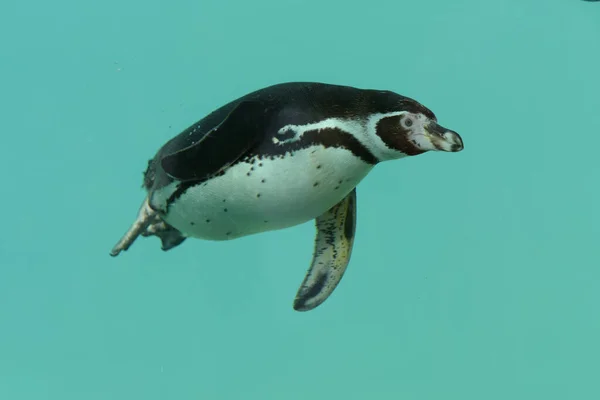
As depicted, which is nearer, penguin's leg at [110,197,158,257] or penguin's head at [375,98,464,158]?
penguin's head at [375,98,464,158]

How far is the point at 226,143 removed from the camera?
99.9 inches

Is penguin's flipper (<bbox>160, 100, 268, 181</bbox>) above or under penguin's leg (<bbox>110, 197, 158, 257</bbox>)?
above

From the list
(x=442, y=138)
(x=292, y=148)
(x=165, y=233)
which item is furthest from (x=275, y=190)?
(x=165, y=233)

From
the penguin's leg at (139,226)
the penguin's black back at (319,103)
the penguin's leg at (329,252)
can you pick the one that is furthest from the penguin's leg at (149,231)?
the penguin's leg at (329,252)

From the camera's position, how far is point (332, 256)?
328 cm

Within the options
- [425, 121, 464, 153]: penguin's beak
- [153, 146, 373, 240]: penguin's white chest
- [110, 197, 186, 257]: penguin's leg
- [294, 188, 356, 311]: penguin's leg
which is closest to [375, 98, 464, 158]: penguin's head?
[425, 121, 464, 153]: penguin's beak

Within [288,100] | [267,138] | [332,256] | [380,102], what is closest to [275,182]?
[267,138]

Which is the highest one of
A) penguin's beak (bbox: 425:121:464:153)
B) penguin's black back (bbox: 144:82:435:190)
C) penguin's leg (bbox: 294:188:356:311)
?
penguin's black back (bbox: 144:82:435:190)

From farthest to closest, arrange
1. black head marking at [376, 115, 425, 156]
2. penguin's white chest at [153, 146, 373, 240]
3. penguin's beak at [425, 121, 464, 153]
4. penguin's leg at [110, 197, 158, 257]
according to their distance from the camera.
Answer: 1. penguin's leg at [110, 197, 158, 257]
2. penguin's white chest at [153, 146, 373, 240]
3. black head marking at [376, 115, 425, 156]
4. penguin's beak at [425, 121, 464, 153]

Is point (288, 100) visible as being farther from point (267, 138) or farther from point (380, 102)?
point (380, 102)

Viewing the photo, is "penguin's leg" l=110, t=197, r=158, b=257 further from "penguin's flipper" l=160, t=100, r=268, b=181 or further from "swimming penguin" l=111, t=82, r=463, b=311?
"penguin's flipper" l=160, t=100, r=268, b=181

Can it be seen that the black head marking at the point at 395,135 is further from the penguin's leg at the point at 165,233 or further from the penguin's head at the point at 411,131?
the penguin's leg at the point at 165,233

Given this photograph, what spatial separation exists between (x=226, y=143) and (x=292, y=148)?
0.27 metres

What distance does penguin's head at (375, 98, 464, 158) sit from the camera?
2352 mm
